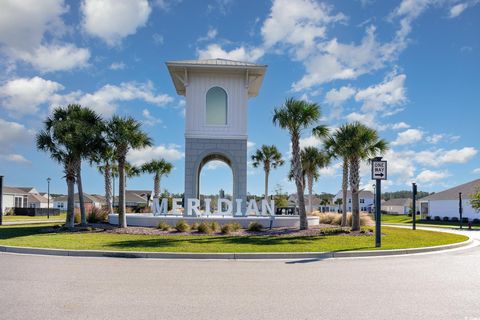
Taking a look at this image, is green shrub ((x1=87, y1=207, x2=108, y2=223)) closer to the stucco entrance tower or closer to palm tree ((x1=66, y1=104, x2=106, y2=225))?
palm tree ((x1=66, y1=104, x2=106, y2=225))

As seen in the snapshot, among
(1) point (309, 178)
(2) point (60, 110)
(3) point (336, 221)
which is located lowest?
(3) point (336, 221)

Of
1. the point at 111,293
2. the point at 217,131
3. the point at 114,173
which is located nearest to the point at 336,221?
the point at 217,131

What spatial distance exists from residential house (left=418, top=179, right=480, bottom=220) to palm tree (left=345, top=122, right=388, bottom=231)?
3735 cm

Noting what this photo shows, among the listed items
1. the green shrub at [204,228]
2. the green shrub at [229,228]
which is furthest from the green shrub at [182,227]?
the green shrub at [229,228]

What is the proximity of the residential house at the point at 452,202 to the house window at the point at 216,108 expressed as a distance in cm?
4203

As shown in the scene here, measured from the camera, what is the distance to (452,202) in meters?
59.4

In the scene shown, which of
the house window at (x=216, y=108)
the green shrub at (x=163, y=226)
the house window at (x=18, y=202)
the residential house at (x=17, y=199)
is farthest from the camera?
the house window at (x=18, y=202)

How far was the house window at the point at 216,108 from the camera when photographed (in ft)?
90.2

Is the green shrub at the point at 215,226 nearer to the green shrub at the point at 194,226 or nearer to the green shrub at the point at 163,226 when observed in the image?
the green shrub at the point at 194,226

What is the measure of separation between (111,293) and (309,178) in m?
40.8

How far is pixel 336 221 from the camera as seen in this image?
3108cm

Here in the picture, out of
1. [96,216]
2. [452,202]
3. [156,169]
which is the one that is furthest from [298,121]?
[452,202]

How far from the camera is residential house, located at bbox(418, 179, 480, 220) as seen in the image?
55.7 meters

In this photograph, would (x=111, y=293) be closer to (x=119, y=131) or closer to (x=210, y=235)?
(x=210, y=235)
